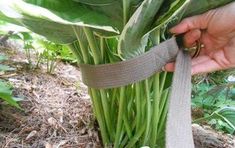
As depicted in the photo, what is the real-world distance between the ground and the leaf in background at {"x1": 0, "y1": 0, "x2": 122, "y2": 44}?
0.27m

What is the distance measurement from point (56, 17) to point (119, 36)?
159 mm

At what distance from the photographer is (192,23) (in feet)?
2.61

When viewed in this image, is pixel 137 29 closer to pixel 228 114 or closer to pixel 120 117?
pixel 120 117

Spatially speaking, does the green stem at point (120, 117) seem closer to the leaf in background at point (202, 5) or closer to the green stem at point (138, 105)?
the green stem at point (138, 105)

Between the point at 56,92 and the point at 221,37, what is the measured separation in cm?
55

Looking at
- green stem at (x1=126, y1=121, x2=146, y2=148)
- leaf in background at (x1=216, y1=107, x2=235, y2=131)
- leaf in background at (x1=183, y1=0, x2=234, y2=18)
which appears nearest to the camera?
leaf in background at (x1=183, y1=0, x2=234, y2=18)

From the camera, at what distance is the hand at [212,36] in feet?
2.51

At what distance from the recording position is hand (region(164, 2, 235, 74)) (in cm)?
77

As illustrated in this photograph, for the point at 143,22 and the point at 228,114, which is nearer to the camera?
the point at 143,22

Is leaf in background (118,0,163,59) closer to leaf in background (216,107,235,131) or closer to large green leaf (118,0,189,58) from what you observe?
large green leaf (118,0,189,58)

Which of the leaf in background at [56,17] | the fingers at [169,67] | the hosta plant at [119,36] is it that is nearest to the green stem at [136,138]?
the hosta plant at [119,36]

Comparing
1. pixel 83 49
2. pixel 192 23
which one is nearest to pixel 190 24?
pixel 192 23

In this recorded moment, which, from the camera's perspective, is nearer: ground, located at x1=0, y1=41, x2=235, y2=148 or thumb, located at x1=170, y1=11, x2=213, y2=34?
thumb, located at x1=170, y1=11, x2=213, y2=34

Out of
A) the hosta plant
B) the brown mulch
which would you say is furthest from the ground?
the hosta plant
